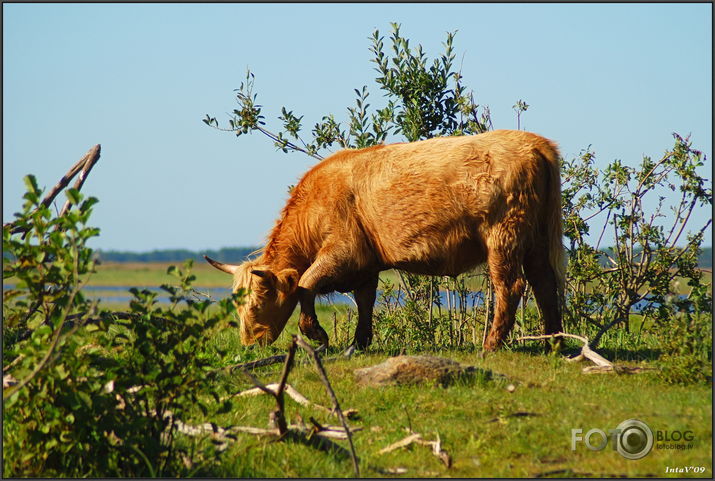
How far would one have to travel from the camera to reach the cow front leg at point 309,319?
9102 mm

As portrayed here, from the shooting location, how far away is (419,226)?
8648mm

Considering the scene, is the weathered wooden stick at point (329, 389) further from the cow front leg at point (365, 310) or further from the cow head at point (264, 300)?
the cow front leg at point (365, 310)

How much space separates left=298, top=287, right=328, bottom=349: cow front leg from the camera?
9102mm

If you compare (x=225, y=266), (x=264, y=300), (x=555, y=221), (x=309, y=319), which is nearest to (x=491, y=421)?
(x=555, y=221)

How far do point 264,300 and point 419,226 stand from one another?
191 centimetres

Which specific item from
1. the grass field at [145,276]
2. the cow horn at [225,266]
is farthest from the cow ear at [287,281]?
the grass field at [145,276]

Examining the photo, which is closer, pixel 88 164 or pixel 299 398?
pixel 299 398

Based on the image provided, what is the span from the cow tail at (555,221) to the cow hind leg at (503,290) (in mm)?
499

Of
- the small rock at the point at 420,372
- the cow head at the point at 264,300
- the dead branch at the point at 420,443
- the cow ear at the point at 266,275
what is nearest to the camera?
the dead branch at the point at 420,443

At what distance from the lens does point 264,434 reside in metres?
5.45

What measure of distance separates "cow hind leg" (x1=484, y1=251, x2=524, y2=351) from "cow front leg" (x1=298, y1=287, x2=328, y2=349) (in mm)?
1908

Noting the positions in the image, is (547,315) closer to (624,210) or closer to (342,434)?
(624,210)

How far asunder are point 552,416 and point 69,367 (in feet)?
10.7

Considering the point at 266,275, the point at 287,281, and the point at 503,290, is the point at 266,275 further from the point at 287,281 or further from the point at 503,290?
the point at 503,290
